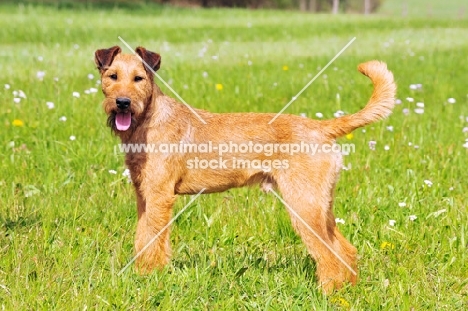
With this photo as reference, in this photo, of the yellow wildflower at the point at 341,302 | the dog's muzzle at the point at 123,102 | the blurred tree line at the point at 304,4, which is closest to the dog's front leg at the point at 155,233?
the dog's muzzle at the point at 123,102

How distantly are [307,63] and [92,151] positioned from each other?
636cm

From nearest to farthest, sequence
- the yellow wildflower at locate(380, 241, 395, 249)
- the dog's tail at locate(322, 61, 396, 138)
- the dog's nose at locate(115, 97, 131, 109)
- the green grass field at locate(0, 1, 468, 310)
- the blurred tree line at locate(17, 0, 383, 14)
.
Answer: the green grass field at locate(0, 1, 468, 310) < the dog's nose at locate(115, 97, 131, 109) < the dog's tail at locate(322, 61, 396, 138) < the yellow wildflower at locate(380, 241, 395, 249) < the blurred tree line at locate(17, 0, 383, 14)

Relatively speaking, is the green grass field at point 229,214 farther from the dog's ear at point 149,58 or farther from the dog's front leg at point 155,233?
the dog's ear at point 149,58

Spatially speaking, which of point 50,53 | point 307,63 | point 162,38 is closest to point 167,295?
point 307,63

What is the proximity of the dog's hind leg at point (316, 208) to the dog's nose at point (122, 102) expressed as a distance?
1026 mm

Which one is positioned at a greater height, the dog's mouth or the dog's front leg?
the dog's mouth

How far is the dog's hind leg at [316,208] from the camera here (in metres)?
3.99

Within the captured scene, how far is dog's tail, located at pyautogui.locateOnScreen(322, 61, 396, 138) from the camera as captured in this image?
4184 mm

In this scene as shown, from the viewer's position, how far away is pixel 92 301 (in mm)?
3436

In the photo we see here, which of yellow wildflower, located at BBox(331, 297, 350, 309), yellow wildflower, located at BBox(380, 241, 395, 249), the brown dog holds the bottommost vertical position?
yellow wildflower, located at BBox(331, 297, 350, 309)

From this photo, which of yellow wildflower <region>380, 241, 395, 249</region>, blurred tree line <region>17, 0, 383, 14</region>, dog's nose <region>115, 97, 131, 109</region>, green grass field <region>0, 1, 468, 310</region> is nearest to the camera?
green grass field <region>0, 1, 468, 310</region>

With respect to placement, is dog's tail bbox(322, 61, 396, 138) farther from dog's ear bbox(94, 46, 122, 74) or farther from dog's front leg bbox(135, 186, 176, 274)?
dog's ear bbox(94, 46, 122, 74)

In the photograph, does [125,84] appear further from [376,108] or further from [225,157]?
[376,108]

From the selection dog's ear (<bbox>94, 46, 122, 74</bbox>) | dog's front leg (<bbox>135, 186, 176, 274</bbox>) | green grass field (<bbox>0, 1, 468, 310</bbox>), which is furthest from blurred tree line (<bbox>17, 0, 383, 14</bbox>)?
dog's front leg (<bbox>135, 186, 176, 274</bbox>)
